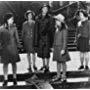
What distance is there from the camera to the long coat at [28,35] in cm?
582

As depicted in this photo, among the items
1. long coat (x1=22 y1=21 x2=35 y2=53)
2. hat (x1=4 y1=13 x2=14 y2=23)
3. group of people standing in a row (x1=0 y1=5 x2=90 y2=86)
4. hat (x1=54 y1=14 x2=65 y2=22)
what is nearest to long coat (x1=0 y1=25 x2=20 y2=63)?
group of people standing in a row (x1=0 y1=5 x2=90 y2=86)

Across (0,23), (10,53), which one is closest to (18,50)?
(10,53)

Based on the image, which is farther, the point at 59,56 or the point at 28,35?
the point at 28,35

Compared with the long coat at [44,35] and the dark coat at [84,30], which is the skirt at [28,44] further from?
the dark coat at [84,30]

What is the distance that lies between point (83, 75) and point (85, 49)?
43 cm

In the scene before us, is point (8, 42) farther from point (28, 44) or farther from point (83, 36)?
point (83, 36)

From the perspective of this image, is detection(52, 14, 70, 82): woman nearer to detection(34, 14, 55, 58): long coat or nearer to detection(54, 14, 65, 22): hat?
detection(54, 14, 65, 22): hat

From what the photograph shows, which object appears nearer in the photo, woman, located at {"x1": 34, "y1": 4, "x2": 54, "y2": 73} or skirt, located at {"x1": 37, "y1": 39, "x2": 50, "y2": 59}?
woman, located at {"x1": 34, "y1": 4, "x2": 54, "y2": 73}

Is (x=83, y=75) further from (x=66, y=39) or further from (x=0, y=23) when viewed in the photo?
(x=0, y=23)

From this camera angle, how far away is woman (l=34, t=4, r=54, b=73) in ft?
19.0

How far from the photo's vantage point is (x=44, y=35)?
5.84 m

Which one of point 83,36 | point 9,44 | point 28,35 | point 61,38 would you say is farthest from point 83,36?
point 9,44

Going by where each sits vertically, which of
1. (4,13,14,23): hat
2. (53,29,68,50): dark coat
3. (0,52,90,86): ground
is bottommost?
(0,52,90,86): ground

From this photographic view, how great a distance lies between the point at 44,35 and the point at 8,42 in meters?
0.61
